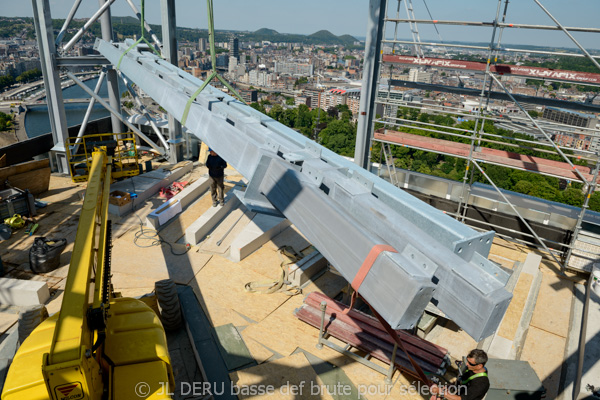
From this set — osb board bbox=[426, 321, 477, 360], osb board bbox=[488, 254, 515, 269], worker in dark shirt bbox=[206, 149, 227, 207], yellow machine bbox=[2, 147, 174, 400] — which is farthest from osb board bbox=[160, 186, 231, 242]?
osb board bbox=[488, 254, 515, 269]

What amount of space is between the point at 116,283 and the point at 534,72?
1066cm

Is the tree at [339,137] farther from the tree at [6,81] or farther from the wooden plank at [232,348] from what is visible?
the tree at [6,81]

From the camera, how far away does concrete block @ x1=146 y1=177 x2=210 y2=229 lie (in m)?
10.7

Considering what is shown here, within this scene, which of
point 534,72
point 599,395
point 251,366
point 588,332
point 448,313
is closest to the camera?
point 448,313

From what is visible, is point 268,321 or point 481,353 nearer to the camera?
point 481,353

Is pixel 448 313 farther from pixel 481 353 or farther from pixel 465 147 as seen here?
pixel 465 147

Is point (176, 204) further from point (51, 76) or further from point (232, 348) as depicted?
point (51, 76)

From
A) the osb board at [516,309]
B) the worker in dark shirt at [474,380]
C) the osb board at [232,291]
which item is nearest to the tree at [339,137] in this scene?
the osb board at [516,309]

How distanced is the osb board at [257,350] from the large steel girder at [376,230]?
3.28 metres

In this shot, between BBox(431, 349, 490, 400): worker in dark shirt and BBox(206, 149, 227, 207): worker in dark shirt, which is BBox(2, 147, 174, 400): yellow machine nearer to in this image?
BBox(431, 349, 490, 400): worker in dark shirt

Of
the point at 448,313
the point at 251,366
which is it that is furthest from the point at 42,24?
the point at 448,313

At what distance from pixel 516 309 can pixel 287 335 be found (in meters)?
4.69

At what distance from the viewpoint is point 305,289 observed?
27.4ft

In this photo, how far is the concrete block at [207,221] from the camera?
992 centimetres
